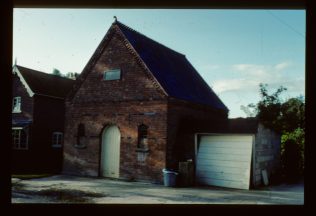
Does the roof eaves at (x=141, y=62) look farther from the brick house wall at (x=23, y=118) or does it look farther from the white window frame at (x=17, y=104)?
the white window frame at (x=17, y=104)

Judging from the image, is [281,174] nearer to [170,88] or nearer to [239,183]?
[239,183]

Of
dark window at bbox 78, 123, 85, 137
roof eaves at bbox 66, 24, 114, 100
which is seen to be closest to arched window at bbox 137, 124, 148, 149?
A: dark window at bbox 78, 123, 85, 137

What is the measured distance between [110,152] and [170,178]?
4.52 meters

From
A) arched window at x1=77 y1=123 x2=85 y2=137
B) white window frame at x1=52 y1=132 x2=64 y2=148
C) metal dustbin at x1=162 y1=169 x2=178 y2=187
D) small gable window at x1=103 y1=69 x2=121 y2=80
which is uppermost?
small gable window at x1=103 y1=69 x2=121 y2=80

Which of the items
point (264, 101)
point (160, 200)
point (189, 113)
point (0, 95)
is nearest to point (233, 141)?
point (189, 113)

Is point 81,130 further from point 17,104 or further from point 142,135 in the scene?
point 17,104

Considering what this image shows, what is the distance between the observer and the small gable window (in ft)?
61.9

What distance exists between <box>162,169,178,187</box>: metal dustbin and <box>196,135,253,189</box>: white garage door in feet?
6.02

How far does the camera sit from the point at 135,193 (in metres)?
13.5

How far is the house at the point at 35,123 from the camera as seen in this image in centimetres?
2442

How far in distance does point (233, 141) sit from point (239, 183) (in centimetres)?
196

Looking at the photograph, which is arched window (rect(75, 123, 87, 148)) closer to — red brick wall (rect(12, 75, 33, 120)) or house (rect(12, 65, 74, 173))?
house (rect(12, 65, 74, 173))

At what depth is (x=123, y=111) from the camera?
18438 millimetres

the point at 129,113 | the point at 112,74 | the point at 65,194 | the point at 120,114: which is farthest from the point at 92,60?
the point at 65,194
